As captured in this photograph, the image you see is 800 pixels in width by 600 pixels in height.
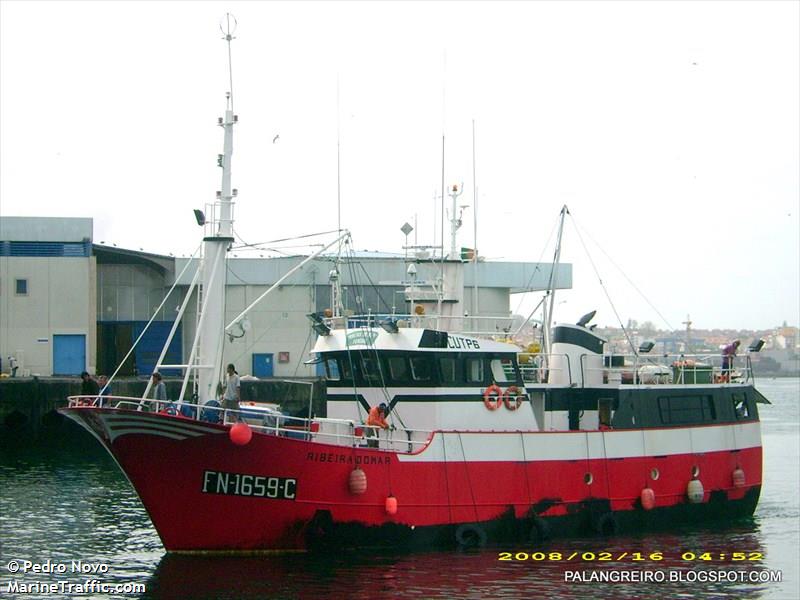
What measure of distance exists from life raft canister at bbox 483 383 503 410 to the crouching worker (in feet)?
7.33

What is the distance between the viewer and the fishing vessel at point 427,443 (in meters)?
20.1

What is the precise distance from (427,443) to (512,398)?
2.66 m

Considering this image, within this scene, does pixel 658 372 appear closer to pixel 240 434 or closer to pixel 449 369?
pixel 449 369

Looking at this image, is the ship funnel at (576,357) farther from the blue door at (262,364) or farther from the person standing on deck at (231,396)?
the blue door at (262,364)

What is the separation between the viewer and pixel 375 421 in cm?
2144

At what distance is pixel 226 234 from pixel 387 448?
4979mm

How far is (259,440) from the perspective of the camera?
65.3ft

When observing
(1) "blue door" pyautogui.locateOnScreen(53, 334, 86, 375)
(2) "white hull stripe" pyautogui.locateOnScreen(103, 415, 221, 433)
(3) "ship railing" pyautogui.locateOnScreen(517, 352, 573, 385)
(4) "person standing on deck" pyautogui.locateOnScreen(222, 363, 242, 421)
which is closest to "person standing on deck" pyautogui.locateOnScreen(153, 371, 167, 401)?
(2) "white hull stripe" pyautogui.locateOnScreen(103, 415, 221, 433)

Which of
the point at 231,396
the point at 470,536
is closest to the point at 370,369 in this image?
the point at 231,396

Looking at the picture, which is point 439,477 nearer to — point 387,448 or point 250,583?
point 387,448

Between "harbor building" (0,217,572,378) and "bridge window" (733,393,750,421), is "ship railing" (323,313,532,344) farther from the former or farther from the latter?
"harbor building" (0,217,572,378)

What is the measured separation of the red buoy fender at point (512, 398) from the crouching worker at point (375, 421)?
2.77m

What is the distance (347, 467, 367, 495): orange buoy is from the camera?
20.4 m

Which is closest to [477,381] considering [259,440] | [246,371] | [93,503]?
[259,440]
